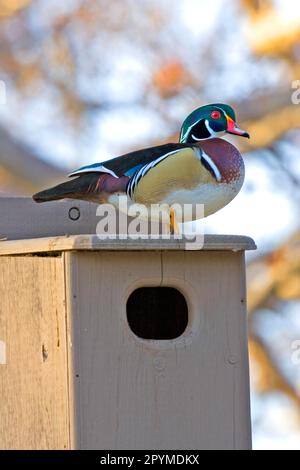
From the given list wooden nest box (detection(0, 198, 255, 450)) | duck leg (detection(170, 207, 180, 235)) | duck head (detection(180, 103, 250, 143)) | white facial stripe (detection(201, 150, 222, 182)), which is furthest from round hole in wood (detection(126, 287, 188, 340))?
duck head (detection(180, 103, 250, 143))

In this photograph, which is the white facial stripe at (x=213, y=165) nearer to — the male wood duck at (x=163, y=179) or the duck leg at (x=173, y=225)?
the male wood duck at (x=163, y=179)

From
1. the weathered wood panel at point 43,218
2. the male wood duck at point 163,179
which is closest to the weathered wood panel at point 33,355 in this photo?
the male wood duck at point 163,179

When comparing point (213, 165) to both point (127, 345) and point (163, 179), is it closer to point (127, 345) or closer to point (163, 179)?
point (163, 179)

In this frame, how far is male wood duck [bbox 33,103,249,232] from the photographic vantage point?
274 cm

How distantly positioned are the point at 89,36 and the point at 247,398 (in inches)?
83.9

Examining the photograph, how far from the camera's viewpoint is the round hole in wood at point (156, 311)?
272 centimetres

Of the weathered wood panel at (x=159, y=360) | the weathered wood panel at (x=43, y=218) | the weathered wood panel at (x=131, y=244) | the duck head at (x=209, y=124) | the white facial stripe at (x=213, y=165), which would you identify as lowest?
the weathered wood panel at (x=159, y=360)

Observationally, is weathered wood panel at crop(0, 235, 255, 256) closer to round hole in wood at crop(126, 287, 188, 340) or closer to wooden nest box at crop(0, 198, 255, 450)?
wooden nest box at crop(0, 198, 255, 450)

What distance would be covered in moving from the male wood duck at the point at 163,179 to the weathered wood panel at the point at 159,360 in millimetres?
152

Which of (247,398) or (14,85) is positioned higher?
(14,85)

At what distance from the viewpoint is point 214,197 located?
2.74 m

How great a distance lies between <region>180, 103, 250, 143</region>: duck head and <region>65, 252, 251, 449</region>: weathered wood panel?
338 mm
